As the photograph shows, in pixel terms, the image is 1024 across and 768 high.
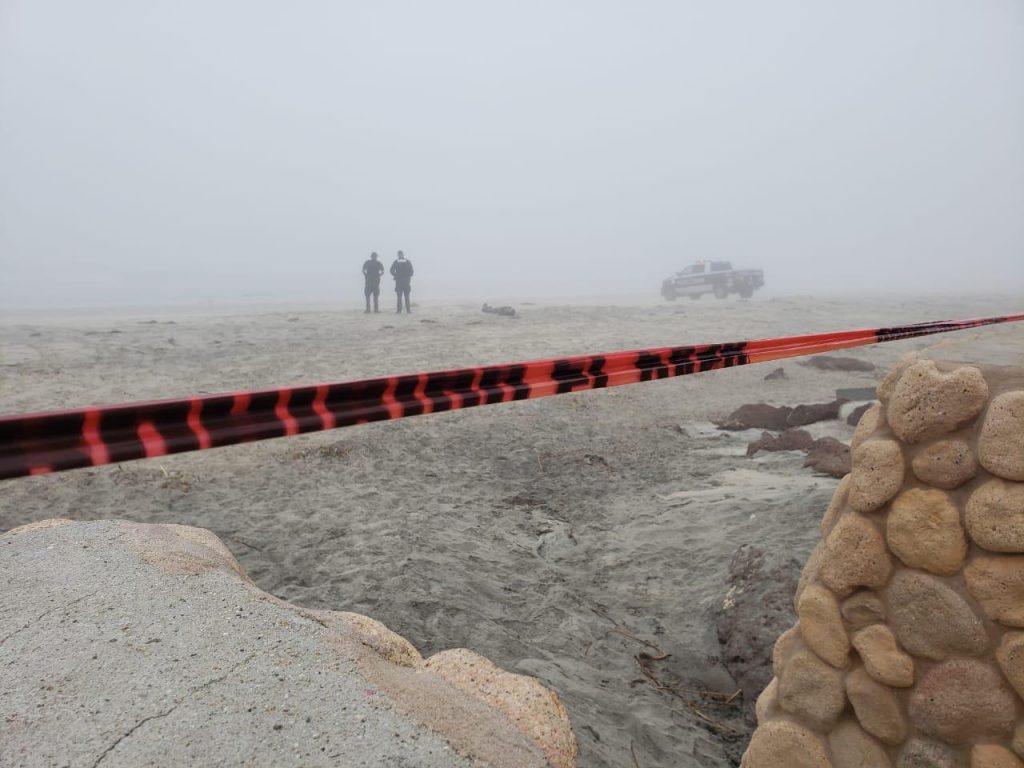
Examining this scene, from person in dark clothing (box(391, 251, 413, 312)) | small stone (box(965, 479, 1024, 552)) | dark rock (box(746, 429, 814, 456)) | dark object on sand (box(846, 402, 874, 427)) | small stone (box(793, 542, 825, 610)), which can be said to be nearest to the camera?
small stone (box(965, 479, 1024, 552))

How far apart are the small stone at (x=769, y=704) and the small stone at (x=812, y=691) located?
0.07 metres

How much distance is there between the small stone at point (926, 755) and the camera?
68.5 inches

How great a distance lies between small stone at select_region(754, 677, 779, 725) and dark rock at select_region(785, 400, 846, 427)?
546 centimetres

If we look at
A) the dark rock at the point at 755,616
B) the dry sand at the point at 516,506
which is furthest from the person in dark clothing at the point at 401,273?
the dark rock at the point at 755,616

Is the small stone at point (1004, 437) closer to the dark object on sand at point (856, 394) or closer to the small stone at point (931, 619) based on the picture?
the small stone at point (931, 619)

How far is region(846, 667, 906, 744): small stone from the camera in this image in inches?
72.1

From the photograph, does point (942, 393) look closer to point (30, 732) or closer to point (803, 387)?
point (30, 732)

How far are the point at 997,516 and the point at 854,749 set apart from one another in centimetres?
82

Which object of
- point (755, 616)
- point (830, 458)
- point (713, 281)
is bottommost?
point (755, 616)

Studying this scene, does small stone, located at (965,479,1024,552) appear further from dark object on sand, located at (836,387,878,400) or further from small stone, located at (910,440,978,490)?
dark object on sand, located at (836,387,878,400)

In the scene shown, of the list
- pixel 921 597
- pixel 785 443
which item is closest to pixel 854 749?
pixel 921 597

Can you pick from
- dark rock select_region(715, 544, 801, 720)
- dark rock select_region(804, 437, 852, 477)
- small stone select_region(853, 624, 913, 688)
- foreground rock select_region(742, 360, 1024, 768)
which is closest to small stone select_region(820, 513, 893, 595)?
foreground rock select_region(742, 360, 1024, 768)

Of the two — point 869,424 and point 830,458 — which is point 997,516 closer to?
point 869,424

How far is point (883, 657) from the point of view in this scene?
6.04ft
